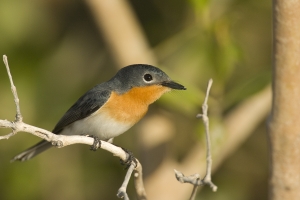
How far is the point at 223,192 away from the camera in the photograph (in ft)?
22.0

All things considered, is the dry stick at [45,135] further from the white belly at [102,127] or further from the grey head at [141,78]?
the grey head at [141,78]

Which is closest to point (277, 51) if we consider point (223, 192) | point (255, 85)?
point (255, 85)

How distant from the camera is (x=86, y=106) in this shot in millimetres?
4809

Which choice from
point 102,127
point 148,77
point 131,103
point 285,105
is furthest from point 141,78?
point 285,105

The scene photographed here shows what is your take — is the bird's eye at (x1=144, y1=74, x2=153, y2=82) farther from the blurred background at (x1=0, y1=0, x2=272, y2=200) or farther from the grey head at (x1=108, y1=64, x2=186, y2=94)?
the blurred background at (x1=0, y1=0, x2=272, y2=200)

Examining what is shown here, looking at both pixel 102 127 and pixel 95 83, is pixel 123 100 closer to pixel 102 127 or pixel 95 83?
pixel 102 127

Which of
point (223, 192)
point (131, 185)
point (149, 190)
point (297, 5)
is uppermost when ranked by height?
point (297, 5)

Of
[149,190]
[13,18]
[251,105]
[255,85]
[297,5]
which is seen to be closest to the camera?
[297,5]

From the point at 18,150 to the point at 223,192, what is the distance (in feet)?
7.41

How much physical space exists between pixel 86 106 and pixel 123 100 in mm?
336

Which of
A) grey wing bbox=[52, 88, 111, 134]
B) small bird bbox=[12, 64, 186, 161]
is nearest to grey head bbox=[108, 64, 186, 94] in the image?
small bird bbox=[12, 64, 186, 161]

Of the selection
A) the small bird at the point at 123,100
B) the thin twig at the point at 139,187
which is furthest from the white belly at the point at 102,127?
the thin twig at the point at 139,187

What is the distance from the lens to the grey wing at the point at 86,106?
470 cm

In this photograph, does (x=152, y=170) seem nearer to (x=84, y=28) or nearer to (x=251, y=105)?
(x=251, y=105)
